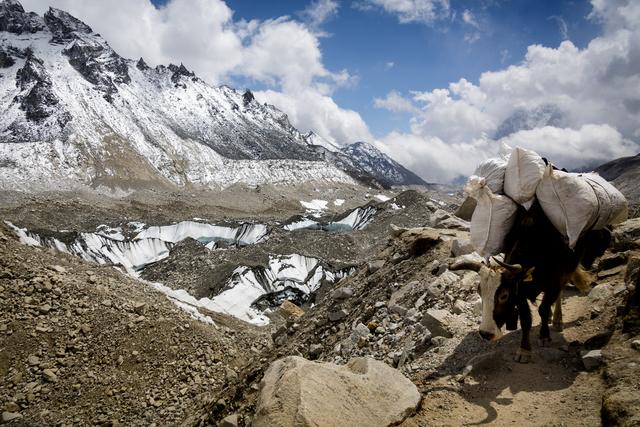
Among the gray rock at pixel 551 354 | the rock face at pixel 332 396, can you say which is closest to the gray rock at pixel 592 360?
the gray rock at pixel 551 354

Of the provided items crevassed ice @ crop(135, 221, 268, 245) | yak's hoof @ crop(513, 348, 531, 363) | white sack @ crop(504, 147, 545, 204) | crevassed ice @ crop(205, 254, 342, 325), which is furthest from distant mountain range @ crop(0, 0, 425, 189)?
yak's hoof @ crop(513, 348, 531, 363)

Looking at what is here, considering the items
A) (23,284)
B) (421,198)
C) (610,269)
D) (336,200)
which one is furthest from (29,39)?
(610,269)

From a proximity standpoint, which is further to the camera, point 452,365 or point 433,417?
point 452,365

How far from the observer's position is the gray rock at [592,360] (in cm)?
461

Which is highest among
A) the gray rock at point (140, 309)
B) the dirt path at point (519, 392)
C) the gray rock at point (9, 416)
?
the gray rock at point (140, 309)

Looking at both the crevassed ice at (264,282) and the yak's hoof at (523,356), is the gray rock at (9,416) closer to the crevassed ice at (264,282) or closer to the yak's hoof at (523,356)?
the yak's hoof at (523,356)

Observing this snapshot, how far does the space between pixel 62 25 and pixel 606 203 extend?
437ft

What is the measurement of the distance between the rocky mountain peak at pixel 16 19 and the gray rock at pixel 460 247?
12440 centimetres

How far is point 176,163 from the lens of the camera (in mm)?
95500

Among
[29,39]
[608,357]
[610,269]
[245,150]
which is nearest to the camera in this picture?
[608,357]

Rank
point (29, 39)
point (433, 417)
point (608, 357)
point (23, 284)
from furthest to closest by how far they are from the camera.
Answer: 1. point (29, 39)
2. point (23, 284)
3. point (608, 357)
4. point (433, 417)

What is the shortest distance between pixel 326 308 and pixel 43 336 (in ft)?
19.2

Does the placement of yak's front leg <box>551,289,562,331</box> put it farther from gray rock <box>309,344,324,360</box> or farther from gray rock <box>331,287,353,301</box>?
gray rock <box>331,287,353,301</box>

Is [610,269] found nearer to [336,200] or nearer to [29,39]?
[336,200]
